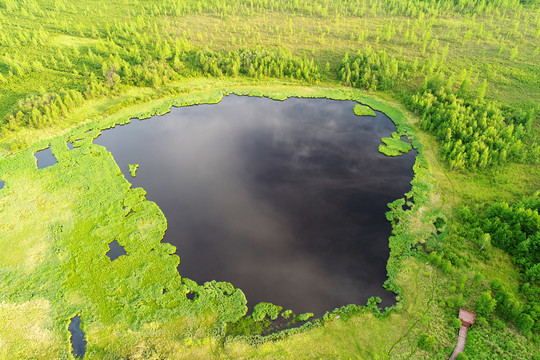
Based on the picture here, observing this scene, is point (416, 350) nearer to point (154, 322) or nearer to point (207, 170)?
point (154, 322)

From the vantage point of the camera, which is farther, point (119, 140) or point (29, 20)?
point (29, 20)

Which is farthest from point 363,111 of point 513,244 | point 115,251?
point 115,251

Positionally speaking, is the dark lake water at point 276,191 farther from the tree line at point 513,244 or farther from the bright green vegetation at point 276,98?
the tree line at point 513,244

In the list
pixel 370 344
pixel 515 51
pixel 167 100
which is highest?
pixel 515 51

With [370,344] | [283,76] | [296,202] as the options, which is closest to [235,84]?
[283,76]

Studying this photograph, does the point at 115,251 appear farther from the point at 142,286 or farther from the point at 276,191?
the point at 276,191

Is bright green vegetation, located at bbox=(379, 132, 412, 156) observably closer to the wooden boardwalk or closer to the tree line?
the tree line

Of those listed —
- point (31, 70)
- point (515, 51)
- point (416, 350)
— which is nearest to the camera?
point (416, 350)
